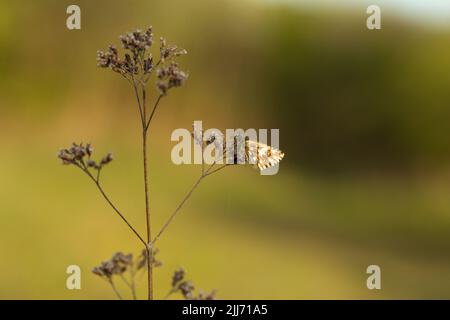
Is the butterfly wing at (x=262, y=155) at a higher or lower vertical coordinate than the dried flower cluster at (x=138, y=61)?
lower

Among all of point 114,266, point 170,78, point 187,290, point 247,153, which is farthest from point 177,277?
point 170,78

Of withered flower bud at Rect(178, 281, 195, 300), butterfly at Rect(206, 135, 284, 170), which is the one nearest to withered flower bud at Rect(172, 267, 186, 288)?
withered flower bud at Rect(178, 281, 195, 300)

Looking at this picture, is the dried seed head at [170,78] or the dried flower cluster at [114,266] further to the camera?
the dried flower cluster at [114,266]

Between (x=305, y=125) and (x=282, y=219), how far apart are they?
51.1 inches

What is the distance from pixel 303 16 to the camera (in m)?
6.41

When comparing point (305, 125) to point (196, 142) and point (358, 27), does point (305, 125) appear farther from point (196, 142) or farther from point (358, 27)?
point (196, 142)

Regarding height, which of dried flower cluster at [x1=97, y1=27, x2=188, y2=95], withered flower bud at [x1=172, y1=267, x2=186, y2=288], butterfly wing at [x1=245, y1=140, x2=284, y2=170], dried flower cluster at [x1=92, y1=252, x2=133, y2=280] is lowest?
withered flower bud at [x1=172, y1=267, x2=186, y2=288]

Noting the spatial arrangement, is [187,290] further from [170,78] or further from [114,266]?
[170,78]

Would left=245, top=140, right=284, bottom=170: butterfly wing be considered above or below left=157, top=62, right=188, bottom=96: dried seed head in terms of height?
below

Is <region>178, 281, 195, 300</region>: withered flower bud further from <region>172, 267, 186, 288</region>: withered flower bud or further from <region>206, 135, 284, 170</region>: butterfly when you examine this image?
<region>206, 135, 284, 170</region>: butterfly

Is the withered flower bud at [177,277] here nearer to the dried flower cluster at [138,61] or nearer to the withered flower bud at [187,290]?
the withered flower bud at [187,290]

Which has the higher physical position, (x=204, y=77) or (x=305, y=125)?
(x=204, y=77)

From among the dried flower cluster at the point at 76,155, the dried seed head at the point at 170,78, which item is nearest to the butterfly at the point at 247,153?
the dried seed head at the point at 170,78
